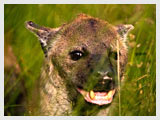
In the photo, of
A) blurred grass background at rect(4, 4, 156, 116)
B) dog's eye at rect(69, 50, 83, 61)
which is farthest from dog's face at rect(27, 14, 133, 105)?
blurred grass background at rect(4, 4, 156, 116)

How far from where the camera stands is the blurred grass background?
163 inches

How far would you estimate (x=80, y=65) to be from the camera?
151 inches

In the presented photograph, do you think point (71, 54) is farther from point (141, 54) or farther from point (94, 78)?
point (141, 54)

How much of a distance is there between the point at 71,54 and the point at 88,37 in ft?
0.74

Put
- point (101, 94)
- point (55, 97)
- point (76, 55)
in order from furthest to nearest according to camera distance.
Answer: point (55, 97), point (76, 55), point (101, 94)

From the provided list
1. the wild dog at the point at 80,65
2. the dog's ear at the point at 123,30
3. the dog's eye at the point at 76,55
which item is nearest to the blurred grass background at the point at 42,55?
the dog's ear at the point at 123,30

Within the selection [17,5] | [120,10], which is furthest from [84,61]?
[120,10]

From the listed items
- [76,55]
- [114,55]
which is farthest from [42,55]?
[114,55]

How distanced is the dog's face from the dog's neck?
7 centimetres

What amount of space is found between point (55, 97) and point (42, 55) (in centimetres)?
124

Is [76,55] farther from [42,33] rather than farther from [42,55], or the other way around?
[42,55]

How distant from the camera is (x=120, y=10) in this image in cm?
647

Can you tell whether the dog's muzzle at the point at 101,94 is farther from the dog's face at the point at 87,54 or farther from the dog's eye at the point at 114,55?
the dog's eye at the point at 114,55

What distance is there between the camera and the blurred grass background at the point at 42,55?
414cm
